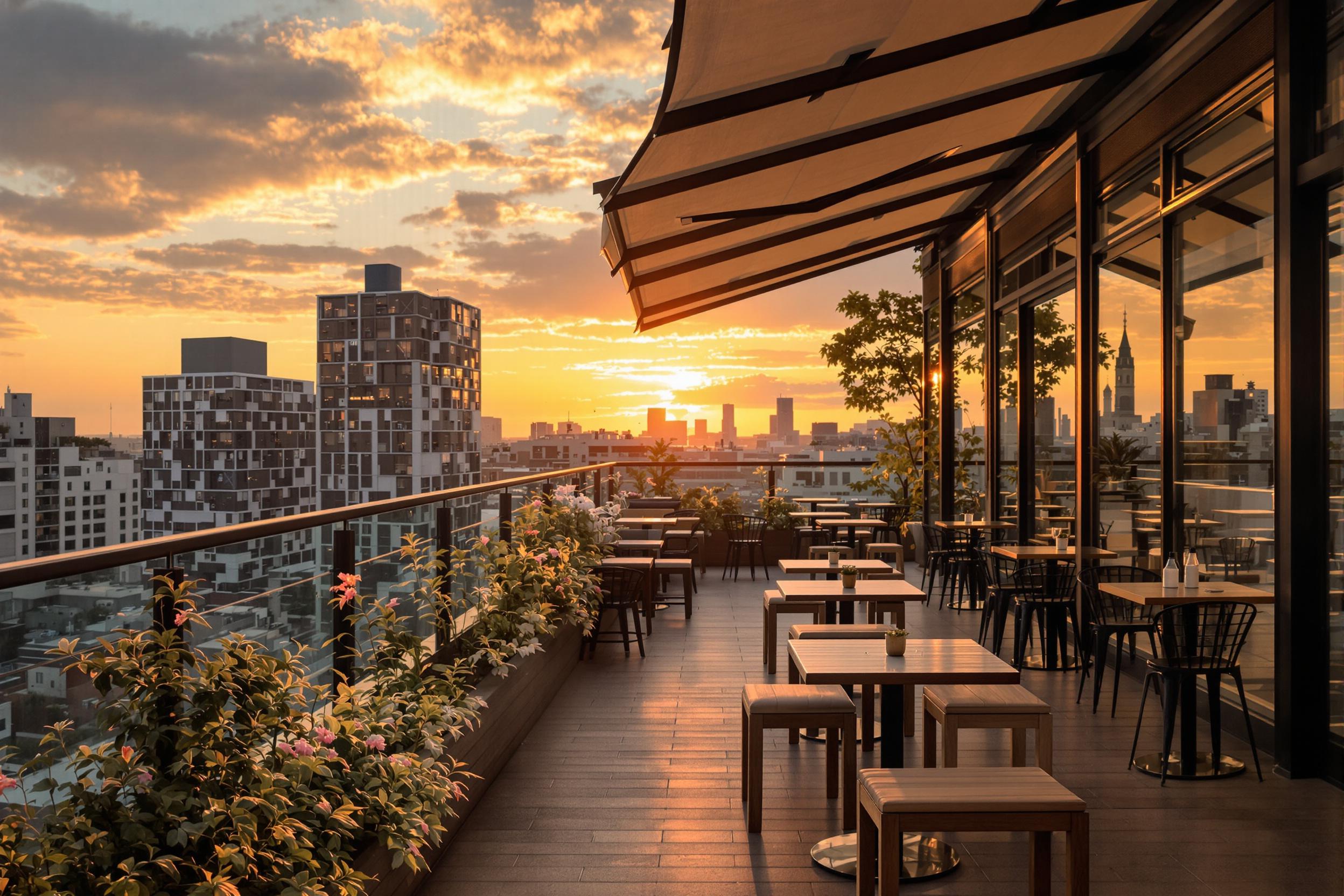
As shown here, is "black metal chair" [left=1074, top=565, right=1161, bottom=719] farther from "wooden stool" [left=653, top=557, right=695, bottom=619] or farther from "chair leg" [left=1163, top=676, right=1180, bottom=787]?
"wooden stool" [left=653, top=557, right=695, bottom=619]

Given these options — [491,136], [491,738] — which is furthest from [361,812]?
[491,136]

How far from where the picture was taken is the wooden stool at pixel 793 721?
3791 millimetres

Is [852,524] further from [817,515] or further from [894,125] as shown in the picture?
[894,125]

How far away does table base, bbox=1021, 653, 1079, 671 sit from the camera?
6641mm

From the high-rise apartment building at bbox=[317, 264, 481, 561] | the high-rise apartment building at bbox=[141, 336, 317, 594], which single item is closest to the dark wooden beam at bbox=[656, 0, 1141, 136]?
the high-rise apartment building at bbox=[141, 336, 317, 594]

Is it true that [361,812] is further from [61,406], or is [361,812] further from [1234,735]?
[61,406]

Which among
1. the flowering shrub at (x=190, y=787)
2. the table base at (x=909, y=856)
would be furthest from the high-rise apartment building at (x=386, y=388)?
the flowering shrub at (x=190, y=787)

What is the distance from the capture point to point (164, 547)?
2287 millimetres

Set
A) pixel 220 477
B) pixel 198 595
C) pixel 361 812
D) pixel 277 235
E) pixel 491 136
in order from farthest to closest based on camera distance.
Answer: pixel 220 477 → pixel 277 235 → pixel 491 136 → pixel 361 812 → pixel 198 595

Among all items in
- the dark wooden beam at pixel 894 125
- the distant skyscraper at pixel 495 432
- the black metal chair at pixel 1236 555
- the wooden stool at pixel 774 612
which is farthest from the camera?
the distant skyscraper at pixel 495 432

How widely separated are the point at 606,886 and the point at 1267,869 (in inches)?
89.8

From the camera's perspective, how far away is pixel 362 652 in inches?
142

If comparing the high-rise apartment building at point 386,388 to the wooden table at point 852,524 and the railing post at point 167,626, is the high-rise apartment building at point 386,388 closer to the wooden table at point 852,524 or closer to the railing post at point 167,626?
the wooden table at point 852,524

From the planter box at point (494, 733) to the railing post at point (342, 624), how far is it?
23.3 inches
